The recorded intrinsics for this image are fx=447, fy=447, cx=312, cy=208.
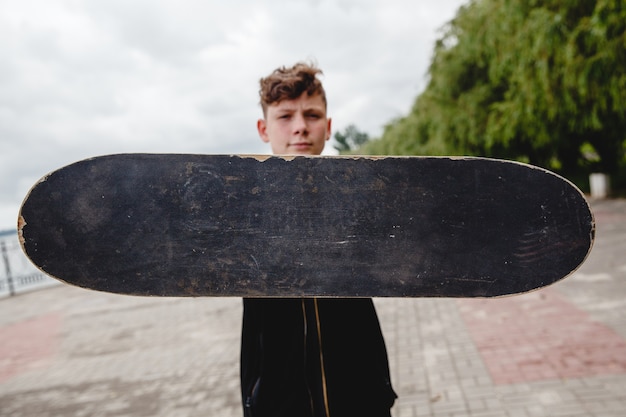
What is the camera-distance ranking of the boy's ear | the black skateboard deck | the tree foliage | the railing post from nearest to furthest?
the black skateboard deck < the boy's ear < the tree foliage < the railing post

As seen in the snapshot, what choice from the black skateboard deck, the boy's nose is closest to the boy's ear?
the boy's nose

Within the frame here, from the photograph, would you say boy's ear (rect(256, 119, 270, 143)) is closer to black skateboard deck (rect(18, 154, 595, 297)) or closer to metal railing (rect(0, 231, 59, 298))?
black skateboard deck (rect(18, 154, 595, 297))

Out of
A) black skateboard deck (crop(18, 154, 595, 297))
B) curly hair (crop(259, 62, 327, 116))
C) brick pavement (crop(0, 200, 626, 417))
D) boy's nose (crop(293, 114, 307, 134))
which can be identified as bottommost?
brick pavement (crop(0, 200, 626, 417))

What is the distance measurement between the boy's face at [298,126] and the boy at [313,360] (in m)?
0.48

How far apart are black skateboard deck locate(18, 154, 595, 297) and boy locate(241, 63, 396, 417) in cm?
20

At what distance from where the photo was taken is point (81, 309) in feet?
27.0

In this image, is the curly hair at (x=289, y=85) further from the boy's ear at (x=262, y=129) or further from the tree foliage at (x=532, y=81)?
the tree foliage at (x=532, y=81)

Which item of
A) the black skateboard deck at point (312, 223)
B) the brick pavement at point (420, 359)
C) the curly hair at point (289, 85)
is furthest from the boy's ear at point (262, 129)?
the brick pavement at point (420, 359)

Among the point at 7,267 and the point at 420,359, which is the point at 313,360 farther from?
the point at 7,267

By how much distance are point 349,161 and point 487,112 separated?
14.0 metres

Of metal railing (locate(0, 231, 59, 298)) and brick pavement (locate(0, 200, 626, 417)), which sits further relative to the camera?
metal railing (locate(0, 231, 59, 298))

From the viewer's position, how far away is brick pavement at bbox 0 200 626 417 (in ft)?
9.95

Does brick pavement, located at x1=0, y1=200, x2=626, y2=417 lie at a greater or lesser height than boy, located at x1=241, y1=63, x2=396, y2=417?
lesser

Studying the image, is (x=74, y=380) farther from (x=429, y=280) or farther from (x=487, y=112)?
(x=487, y=112)
